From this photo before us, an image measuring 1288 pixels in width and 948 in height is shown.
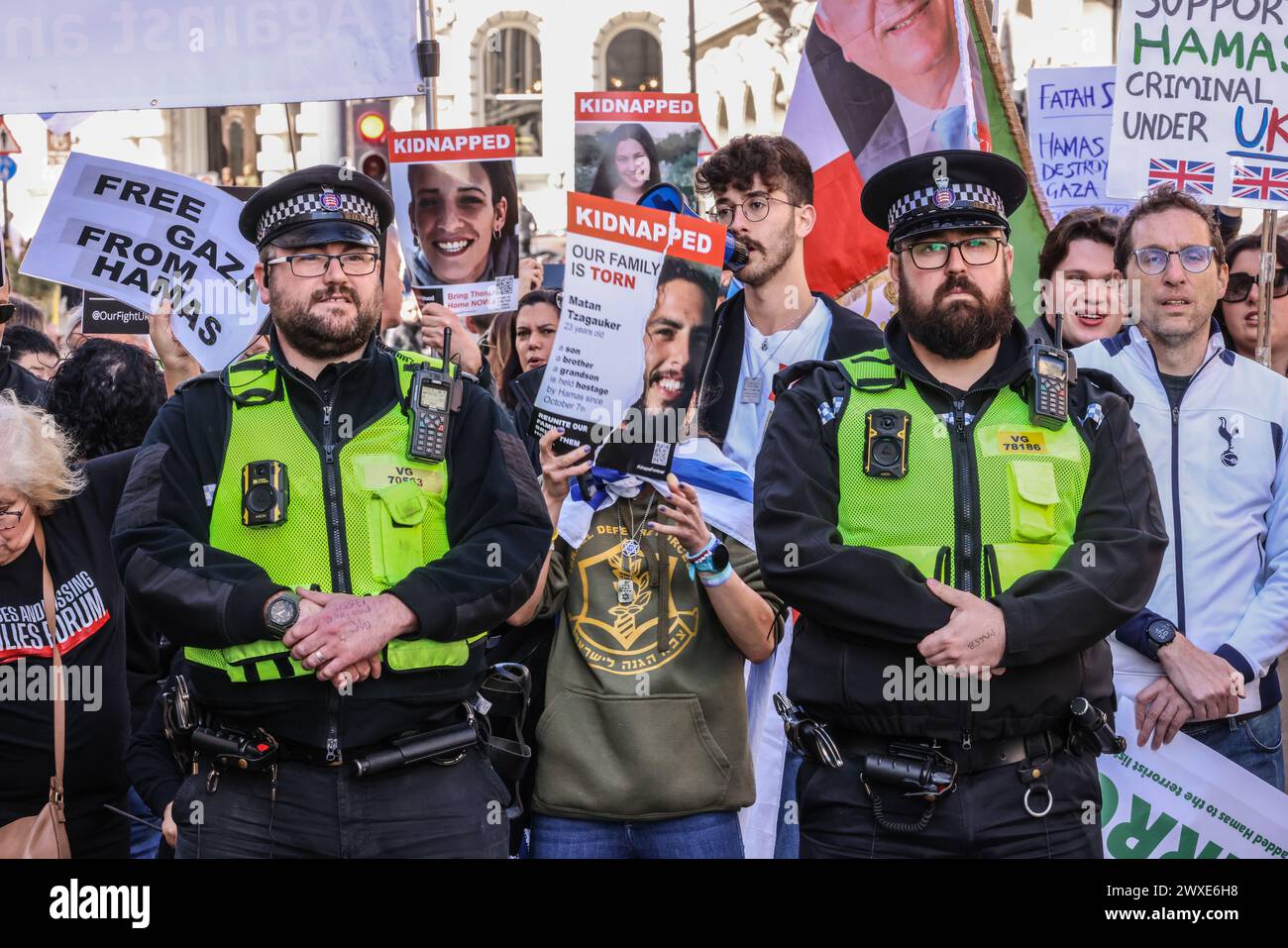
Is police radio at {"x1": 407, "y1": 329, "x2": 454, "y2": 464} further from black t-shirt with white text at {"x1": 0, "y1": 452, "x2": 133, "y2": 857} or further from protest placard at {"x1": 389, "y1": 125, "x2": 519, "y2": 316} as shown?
protest placard at {"x1": 389, "y1": 125, "x2": 519, "y2": 316}

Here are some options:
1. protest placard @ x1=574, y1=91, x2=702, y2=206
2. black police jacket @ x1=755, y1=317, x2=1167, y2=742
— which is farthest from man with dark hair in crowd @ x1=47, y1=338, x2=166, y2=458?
black police jacket @ x1=755, y1=317, x2=1167, y2=742

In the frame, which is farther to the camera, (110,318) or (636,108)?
(110,318)

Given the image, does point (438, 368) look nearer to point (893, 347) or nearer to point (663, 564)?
point (663, 564)

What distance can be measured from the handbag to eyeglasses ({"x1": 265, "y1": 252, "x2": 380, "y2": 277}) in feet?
3.62

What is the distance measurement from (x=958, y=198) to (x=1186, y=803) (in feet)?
5.73

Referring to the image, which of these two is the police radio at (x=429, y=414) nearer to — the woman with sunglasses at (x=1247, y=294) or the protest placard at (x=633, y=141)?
the protest placard at (x=633, y=141)

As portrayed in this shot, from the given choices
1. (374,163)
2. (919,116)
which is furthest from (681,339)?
(374,163)

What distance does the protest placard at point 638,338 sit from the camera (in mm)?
4285

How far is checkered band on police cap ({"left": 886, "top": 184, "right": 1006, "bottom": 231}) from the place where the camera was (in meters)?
4.07

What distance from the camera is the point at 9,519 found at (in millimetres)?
4363

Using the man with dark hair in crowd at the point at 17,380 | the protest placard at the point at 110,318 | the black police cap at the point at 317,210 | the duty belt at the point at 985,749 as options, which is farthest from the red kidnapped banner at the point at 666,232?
the protest placard at the point at 110,318

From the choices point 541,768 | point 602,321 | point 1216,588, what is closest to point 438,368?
point 602,321

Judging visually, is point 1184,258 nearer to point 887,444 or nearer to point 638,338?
point 887,444

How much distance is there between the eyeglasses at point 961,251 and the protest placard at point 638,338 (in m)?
0.53
